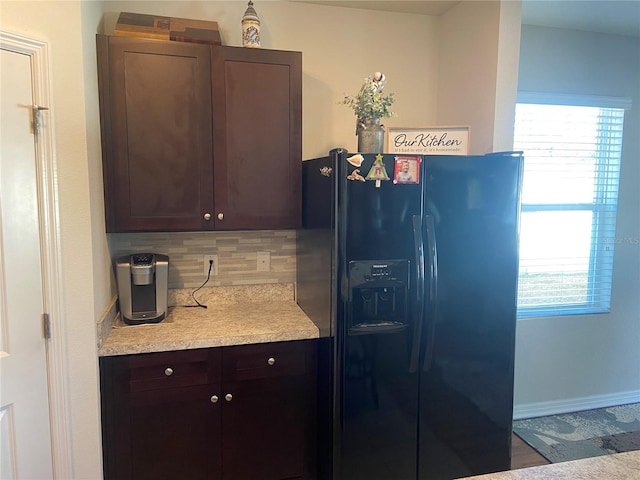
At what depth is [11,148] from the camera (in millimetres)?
1454

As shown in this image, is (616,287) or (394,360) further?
(616,287)

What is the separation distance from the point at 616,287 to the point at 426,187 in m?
2.22

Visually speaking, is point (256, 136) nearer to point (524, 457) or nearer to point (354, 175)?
point (354, 175)

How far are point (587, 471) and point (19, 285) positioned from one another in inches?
68.1

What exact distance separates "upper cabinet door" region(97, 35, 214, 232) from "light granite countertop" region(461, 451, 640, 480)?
160cm

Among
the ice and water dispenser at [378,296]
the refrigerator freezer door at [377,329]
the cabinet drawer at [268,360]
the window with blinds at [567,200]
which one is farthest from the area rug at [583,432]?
the cabinet drawer at [268,360]

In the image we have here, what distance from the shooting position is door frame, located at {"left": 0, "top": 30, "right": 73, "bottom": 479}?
153 cm

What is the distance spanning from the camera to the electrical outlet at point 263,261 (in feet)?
8.26

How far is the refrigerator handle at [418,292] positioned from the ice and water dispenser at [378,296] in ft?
0.15

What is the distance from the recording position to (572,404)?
10.4 feet

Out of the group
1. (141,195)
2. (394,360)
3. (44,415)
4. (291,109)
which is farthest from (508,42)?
(44,415)

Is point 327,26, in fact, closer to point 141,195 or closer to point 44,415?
point 141,195

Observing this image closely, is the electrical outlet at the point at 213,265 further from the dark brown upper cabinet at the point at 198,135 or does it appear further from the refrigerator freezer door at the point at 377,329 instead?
the refrigerator freezer door at the point at 377,329

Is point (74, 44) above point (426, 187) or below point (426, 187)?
above
